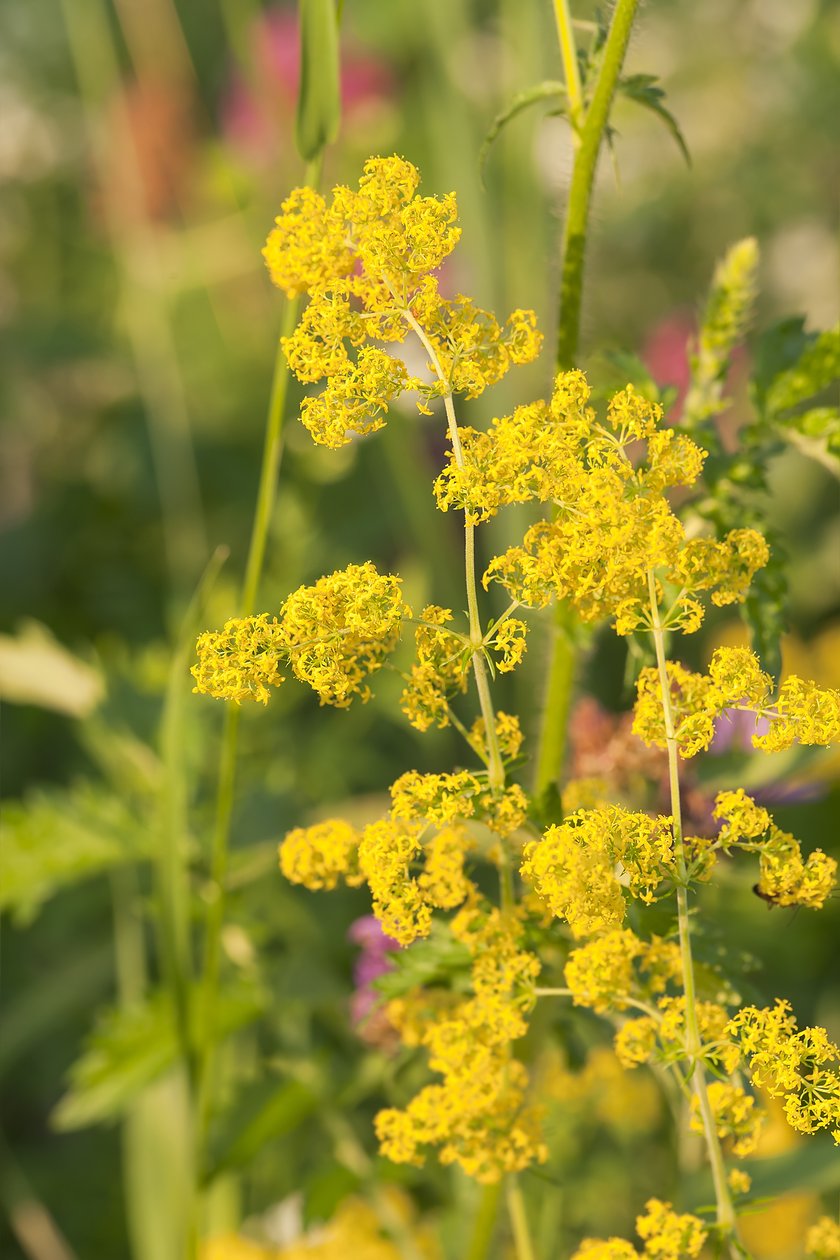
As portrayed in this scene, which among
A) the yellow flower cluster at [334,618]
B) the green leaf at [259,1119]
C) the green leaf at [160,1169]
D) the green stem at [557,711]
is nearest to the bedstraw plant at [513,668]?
the yellow flower cluster at [334,618]

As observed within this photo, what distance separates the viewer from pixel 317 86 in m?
0.72

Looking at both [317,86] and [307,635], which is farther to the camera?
[317,86]

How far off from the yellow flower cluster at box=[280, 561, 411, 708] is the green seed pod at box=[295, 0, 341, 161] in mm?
308

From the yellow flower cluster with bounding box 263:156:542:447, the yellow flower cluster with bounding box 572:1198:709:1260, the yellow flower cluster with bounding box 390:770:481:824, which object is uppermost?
the yellow flower cluster with bounding box 263:156:542:447

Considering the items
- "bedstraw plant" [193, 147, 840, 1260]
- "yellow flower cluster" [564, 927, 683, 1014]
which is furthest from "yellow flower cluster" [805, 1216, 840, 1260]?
"yellow flower cluster" [564, 927, 683, 1014]

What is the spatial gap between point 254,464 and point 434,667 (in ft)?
5.28

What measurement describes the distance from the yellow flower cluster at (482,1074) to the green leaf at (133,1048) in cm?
37

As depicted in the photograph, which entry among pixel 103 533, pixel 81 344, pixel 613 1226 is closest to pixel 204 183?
pixel 81 344

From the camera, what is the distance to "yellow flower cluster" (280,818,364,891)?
58 cm

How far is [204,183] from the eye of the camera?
8.56 ft

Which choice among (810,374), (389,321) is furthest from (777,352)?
(389,321)

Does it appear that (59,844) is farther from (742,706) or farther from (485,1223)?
(742,706)

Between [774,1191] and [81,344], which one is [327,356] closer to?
[774,1191]

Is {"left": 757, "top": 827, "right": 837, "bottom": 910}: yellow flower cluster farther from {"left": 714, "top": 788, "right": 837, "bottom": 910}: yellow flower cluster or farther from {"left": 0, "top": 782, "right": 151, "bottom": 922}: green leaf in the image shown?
{"left": 0, "top": 782, "right": 151, "bottom": 922}: green leaf
